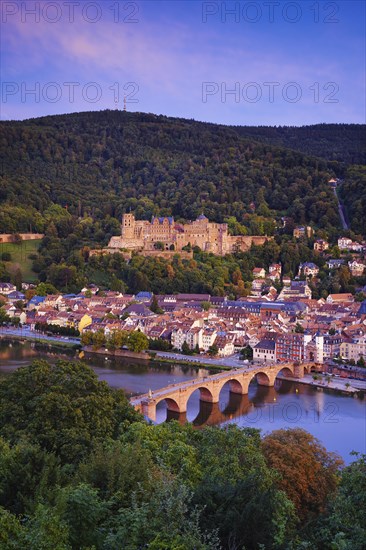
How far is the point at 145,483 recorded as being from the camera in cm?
627

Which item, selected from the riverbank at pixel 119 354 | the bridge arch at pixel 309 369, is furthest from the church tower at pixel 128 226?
the bridge arch at pixel 309 369

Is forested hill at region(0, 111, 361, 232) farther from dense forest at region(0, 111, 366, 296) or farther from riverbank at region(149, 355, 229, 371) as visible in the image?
riverbank at region(149, 355, 229, 371)

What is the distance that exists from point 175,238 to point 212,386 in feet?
89.9

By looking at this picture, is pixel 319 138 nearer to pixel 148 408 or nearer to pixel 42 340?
pixel 42 340

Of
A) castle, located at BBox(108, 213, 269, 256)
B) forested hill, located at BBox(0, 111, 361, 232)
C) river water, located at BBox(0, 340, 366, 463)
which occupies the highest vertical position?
forested hill, located at BBox(0, 111, 361, 232)

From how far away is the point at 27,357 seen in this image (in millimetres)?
26234

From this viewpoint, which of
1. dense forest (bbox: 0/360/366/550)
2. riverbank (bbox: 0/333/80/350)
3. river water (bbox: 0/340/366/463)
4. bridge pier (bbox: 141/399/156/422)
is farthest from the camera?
riverbank (bbox: 0/333/80/350)

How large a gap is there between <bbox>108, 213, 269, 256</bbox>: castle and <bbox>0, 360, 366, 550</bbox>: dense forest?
33.9 m

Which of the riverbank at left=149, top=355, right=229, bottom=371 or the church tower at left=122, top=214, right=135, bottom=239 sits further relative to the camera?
the church tower at left=122, top=214, right=135, bottom=239

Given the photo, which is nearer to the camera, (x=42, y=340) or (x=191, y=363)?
(x=191, y=363)

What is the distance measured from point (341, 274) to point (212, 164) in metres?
30.1

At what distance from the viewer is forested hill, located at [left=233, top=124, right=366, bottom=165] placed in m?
85.8

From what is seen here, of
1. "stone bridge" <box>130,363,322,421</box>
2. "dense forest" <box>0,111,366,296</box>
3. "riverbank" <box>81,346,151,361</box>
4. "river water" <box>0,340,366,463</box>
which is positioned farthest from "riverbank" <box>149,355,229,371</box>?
"dense forest" <box>0,111,366,296</box>

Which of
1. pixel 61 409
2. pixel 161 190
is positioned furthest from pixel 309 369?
pixel 161 190
